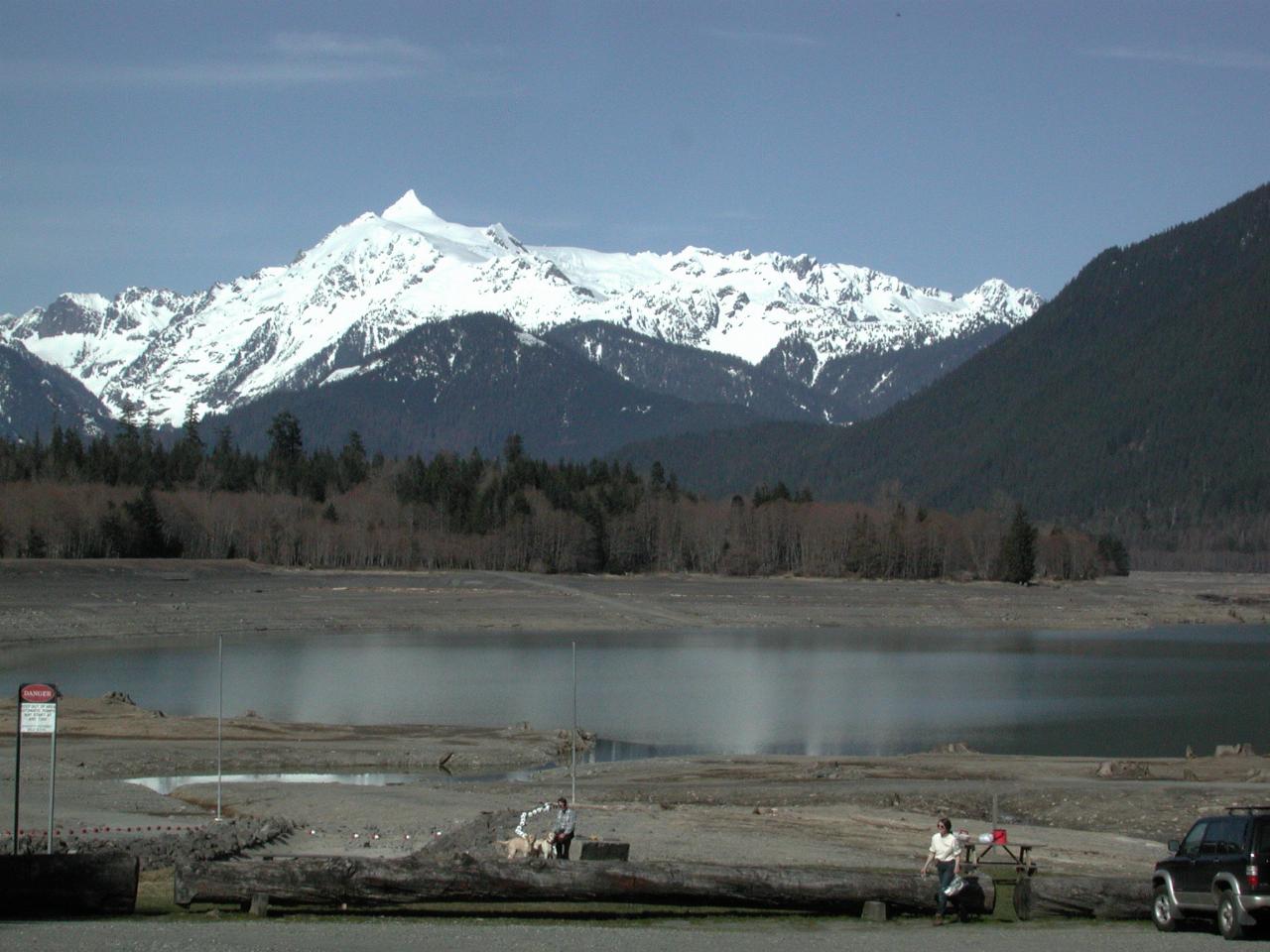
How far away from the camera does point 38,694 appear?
2130 cm

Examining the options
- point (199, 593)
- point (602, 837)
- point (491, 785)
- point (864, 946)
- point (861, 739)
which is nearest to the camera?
point (864, 946)

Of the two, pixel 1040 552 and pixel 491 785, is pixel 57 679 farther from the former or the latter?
pixel 1040 552

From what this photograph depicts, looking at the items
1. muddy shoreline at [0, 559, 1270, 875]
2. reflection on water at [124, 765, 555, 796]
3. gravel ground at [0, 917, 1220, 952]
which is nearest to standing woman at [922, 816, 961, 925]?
gravel ground at [0, 917, 1220, 952]

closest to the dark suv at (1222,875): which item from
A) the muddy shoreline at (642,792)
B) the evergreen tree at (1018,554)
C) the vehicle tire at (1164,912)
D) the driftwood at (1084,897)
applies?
the vehicle tire at (1164,912)

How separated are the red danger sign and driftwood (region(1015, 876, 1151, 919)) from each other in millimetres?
13146

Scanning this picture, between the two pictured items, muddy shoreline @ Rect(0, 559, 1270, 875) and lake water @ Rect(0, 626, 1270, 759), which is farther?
lake water @ Rect(0, 626, 1270, 759)

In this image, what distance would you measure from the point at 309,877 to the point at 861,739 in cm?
3144

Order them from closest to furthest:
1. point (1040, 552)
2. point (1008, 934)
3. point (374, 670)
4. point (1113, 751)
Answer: point (1008, 934) → point (1113, 751) → point (374, 670) → point (1040, 552)

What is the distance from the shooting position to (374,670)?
70812 mm

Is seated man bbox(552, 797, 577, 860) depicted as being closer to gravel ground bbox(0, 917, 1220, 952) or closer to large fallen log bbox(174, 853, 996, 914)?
large fallen log bbox(174, 853, 996, 914)

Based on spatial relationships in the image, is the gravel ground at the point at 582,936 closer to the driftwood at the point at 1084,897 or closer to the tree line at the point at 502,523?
the driftwood at the point at 1084,897

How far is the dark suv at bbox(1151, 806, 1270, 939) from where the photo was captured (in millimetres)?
17062

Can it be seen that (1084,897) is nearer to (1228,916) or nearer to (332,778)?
(1228,916)

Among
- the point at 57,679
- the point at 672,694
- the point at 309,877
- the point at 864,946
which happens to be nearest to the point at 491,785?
the point at 309,877
